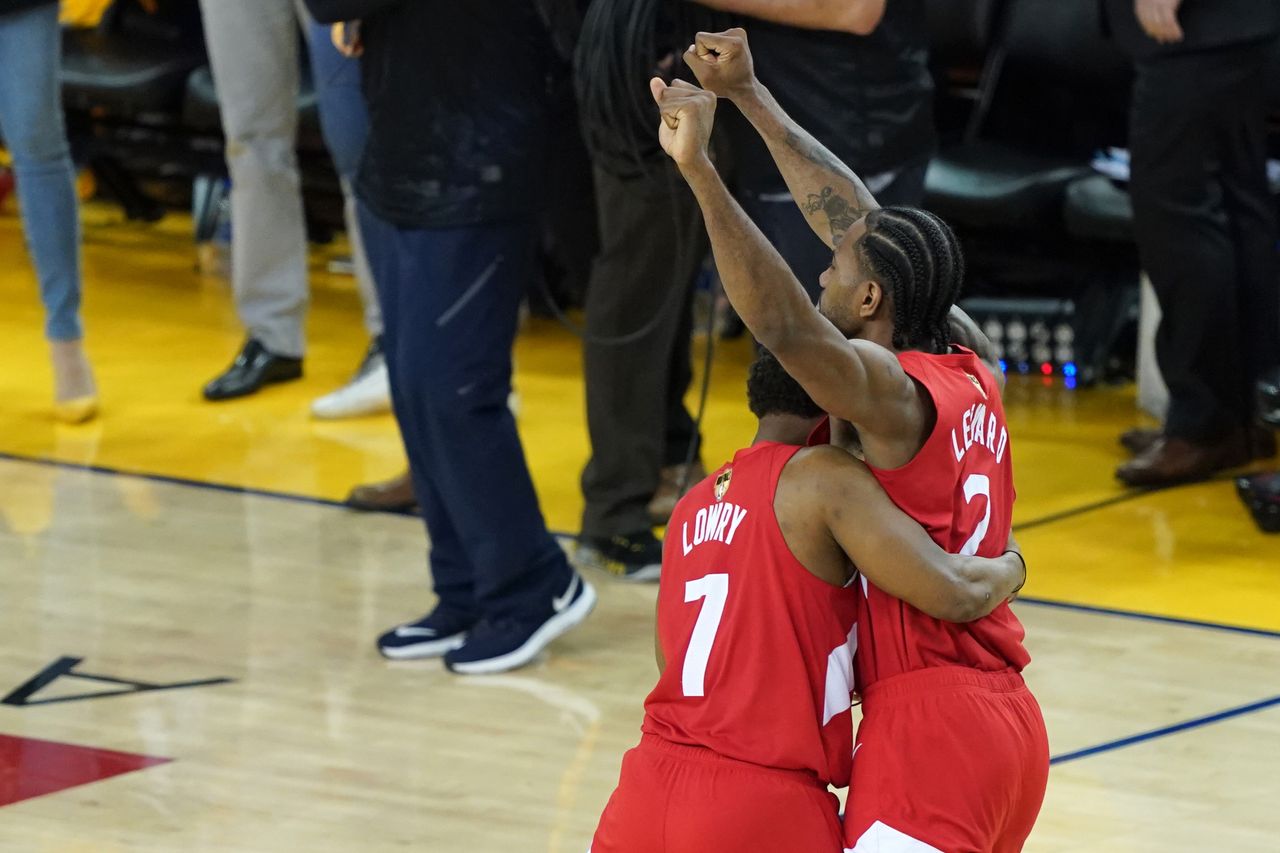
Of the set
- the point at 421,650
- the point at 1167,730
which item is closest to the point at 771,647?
the point at 1167,730

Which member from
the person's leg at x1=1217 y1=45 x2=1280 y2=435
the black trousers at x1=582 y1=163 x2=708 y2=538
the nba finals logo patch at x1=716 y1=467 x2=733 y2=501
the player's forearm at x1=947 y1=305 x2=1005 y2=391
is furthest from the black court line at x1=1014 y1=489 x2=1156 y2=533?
the nba finals logo patch at x1=716 y1=467 x2=733 y2=501

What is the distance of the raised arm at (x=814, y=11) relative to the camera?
11.7ft

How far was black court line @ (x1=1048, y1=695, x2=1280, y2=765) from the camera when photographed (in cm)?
339

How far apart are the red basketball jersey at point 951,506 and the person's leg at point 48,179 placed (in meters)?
3.56

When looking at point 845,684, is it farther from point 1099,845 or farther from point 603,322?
point 603,322

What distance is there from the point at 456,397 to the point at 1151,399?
2519mm

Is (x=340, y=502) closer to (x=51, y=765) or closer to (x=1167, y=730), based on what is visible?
(x=51, y=765)

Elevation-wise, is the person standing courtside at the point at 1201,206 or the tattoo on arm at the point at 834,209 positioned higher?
the tattoo on arm at the point at 834,209

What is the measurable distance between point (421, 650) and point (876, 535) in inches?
75.3

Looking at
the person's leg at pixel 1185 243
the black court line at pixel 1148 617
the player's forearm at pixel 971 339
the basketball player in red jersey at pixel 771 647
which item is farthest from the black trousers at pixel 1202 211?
the basketball player in red jersey at pixel 771 647

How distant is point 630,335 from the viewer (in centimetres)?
434

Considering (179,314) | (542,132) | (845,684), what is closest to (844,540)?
(845,684)

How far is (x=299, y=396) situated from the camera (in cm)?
584

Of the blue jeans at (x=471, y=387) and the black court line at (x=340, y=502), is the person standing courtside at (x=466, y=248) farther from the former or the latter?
the black court line at (x=340, y=502)
